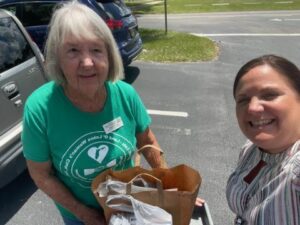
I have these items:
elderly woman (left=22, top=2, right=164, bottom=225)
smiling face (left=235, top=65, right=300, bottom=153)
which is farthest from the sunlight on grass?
smiling face (left=235, top=65, right=300, bottom=153)

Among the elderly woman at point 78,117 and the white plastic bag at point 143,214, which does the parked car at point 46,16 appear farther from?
the white plastic bag at point 143,214

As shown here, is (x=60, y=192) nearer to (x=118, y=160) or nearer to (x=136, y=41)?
(x=118, y=160)

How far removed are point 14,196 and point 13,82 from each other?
3.65 feet

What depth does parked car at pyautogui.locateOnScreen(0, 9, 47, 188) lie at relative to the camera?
3.39m

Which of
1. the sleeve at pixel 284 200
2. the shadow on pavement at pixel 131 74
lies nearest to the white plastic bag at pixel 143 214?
the sleeve at pixel 284 200

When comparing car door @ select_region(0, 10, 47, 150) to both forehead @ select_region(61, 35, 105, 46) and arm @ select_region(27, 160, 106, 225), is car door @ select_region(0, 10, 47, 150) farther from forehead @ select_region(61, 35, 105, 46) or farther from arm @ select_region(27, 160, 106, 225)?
forehead @ select_region(61, 35, 105, 46)

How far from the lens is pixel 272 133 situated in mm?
1476

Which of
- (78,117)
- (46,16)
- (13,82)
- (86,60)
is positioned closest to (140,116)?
(78,117)

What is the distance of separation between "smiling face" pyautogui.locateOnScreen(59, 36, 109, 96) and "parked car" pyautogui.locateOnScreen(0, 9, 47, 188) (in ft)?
5.95

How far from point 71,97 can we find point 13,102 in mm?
1881

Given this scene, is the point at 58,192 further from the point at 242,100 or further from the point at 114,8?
the point at 114,8

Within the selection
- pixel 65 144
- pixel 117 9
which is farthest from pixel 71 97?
pixel 117 9

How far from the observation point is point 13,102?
3.53m

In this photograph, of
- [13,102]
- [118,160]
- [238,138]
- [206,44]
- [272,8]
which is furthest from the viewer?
[272,8]
